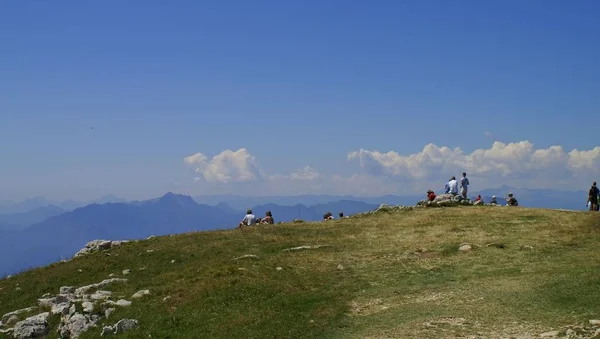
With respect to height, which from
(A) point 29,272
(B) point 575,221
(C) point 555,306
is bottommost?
(A) point 29,272

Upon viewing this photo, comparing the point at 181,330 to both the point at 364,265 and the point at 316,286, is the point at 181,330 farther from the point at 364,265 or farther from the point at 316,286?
the point at 364,265

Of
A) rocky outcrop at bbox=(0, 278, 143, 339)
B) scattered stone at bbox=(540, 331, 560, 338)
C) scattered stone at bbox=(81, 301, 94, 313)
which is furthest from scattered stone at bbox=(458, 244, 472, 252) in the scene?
Result: scattered stone at bbox=(81, 301, 94, 313)

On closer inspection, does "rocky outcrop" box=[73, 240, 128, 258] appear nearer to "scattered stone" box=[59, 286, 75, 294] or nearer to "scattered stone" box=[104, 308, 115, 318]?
"scattered stone" box=[59, 286, 75, 294]

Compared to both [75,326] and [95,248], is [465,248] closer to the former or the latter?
[75,326]

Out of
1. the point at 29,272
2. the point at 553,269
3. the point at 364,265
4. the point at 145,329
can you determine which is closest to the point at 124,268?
the point at 29,272

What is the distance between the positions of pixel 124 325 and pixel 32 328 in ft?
19.2

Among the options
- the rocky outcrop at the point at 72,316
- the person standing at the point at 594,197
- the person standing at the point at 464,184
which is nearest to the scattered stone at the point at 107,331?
the rocky outcrop at the point at 72,316

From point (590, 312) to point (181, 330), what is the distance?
17407mm

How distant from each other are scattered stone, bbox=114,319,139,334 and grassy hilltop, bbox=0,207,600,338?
1.30ft

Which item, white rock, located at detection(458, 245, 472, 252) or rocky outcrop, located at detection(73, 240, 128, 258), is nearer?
white rock, located at detection(458, 245, 472, 252)

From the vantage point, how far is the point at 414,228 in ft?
139

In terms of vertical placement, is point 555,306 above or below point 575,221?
below

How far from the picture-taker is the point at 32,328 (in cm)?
2658

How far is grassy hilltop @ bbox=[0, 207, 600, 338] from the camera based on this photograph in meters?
22.2
